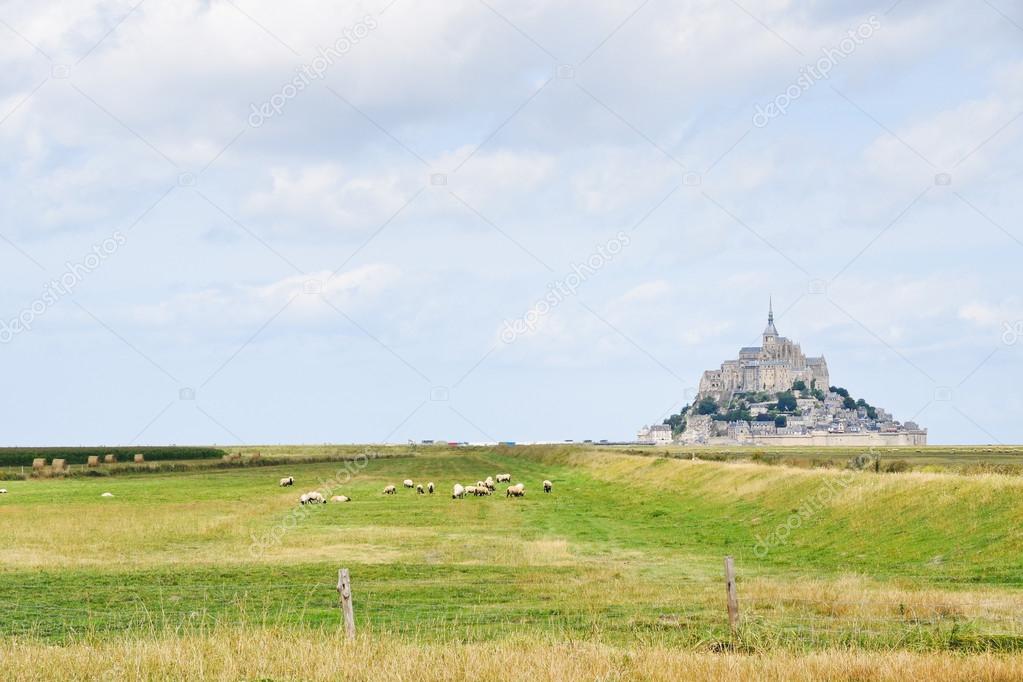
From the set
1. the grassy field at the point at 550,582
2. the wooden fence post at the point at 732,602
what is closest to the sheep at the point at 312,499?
the grassy field at the point at 550,582

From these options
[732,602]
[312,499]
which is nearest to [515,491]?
[312,499]

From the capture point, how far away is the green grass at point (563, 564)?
73.3ft

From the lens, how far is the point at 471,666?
15.8m

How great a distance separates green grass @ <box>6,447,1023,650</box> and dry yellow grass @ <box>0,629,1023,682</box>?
5.16 feet

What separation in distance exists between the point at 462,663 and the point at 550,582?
49.8 ft

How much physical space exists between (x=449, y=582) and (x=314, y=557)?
30.0 feet

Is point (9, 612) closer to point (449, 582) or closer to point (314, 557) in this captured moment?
point (449, 582)

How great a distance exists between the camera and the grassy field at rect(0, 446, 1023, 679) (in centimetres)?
1669

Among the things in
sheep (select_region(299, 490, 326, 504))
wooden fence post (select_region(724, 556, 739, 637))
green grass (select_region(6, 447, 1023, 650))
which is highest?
wooden fence post (select_region(724, 556, 739, 637))

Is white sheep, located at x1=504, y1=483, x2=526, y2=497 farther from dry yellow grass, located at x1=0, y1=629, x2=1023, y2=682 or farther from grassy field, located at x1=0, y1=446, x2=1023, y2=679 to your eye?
dry yellow grass, located at x1=0, y1=629, x2=1023, y2=682

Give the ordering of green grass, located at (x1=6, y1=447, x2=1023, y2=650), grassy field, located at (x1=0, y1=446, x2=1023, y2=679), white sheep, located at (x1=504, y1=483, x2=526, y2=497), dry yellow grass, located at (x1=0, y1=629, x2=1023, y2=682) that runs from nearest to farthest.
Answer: dry yellow grass, located at (x1=0, y1=629, x2=1023, y2=682) < grassy field, located at (x1=0, y1=446, x2=1023, y2=679) < green grass, located at (x1=6, y1=447, x2=1023, y2=650) < white sheep, located at (x1=504, y1=483, x2=526, y2=497)

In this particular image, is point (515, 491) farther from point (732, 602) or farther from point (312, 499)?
point (732, 602)

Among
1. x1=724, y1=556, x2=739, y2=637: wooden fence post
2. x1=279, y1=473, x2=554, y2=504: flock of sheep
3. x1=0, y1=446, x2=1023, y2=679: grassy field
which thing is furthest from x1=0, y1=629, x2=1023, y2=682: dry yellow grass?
x1=279, y1=473, x2=554, y2=504: flock of sheep

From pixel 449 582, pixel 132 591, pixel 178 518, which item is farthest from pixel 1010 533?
pixel 178 518
